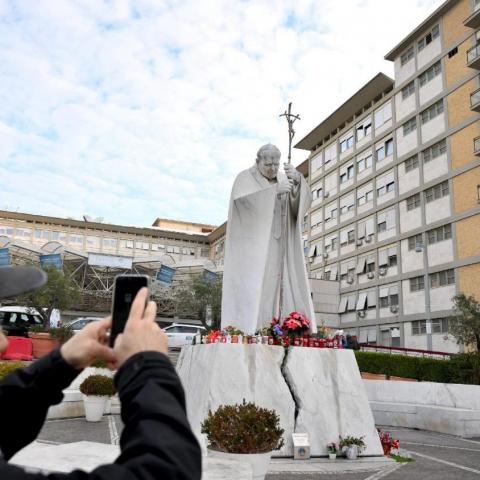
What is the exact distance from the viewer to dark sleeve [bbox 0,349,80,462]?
1627 millimetres

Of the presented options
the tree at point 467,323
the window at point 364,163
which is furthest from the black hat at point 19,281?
the window at point 364,163

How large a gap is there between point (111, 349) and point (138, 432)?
1.16 feet

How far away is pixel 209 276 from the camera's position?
47781 millimetres

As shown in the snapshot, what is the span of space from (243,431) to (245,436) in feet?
0.18

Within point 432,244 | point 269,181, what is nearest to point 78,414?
point 269,181

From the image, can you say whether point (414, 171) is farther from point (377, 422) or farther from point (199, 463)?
point (199, 463)

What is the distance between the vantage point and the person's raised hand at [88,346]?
1.62 meters

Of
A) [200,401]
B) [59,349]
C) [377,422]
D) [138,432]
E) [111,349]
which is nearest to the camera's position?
[138,432]

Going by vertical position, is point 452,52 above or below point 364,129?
above

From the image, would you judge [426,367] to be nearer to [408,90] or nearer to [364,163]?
[408,90]

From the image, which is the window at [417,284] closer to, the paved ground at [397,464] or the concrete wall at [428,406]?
the concrete wall at [428,406]

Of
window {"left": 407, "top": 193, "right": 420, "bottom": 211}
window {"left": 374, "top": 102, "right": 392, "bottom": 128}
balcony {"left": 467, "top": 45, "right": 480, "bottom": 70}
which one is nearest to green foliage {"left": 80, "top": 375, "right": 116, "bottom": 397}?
balcony {"left": 467, "top": 45, "right": 480, "bottom": 70}

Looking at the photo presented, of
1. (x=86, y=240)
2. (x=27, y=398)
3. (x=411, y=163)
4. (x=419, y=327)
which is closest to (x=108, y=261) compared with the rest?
(x=411, y=163)

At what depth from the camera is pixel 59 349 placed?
5.46 ft
